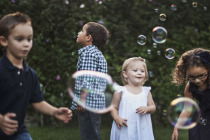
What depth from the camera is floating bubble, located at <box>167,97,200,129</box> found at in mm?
4176

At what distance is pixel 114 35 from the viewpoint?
7.99 metres

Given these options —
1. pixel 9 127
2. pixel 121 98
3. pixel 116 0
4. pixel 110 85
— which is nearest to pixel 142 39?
pixel 121 98

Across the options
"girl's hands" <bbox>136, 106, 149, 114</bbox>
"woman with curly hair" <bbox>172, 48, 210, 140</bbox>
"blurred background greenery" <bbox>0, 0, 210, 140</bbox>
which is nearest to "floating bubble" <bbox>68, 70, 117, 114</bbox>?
"girl's hands" <bbox>136, 106, 149, 114</bbox>

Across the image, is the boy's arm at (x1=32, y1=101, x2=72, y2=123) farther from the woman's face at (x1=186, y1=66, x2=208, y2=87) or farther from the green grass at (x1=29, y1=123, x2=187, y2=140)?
the green grass at (x1=29, y1=123, x2=187, y2=140)

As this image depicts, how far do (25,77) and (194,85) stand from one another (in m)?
1.78

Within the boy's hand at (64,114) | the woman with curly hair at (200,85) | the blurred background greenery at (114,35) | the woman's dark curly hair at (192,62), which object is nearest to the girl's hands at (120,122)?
the woman with curly hair at (200,85)

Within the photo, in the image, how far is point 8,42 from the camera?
11.6 ft

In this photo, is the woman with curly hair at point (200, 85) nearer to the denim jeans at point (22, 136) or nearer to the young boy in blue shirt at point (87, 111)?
the young boy in blue shirt at point (87, 111)

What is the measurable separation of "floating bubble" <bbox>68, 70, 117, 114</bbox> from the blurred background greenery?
314 centimetres

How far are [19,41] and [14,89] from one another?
13.7 inches

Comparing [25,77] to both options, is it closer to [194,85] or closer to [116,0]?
[194,85]

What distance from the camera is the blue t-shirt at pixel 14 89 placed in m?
3.38

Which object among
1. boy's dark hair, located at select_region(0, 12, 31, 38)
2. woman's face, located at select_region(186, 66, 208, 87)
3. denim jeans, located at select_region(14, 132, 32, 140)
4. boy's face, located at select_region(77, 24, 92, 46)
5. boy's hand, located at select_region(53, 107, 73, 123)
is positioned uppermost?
boy's dark hair, located at select_region(0, 12, 31, 38)

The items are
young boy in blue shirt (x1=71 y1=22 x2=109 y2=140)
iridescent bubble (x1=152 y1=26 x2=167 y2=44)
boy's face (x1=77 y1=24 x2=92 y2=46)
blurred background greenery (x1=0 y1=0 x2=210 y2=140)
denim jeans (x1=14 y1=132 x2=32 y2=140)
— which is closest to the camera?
denim jeans (x1=14 y1=132 x2=32 y2=140)
